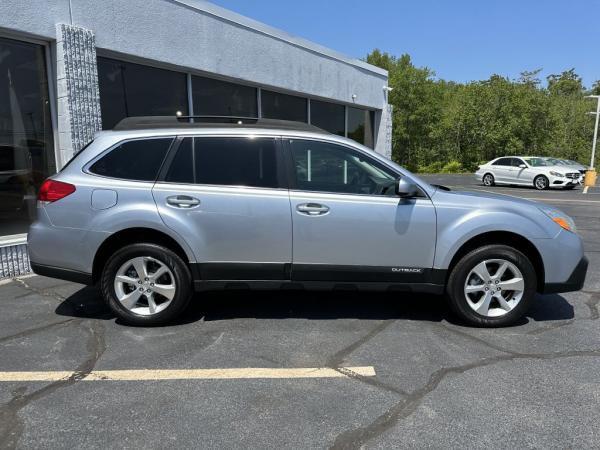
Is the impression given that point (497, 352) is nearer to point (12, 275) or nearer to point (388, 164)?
point (388, 164)

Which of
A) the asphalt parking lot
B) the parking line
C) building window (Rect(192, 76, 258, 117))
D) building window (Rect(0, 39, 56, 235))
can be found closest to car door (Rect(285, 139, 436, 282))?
the asphalt parking lot

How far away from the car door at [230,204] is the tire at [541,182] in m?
19.6

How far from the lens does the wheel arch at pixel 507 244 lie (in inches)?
158

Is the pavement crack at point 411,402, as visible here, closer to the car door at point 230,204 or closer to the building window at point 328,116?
the car door at point 230,204

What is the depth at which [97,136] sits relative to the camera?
13.8 ft

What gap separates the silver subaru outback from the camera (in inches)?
155

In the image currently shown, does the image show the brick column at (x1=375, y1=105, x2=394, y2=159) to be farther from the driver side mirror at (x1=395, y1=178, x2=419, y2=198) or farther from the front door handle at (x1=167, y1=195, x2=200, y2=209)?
the front door handle at (x1=167, y1=195, x2=200, y2=209)

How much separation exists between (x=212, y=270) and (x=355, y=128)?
10108mm

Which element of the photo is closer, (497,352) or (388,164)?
(497,352)

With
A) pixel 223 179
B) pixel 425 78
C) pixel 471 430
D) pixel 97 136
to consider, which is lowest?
pixel 471 430

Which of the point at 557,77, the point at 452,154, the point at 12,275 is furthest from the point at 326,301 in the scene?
the point at 557,77

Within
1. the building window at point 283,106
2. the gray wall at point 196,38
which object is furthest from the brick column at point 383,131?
the building window at point 283,106

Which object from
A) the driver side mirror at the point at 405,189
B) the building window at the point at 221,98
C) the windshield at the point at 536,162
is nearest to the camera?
the driver side mirror at the point at 405,189

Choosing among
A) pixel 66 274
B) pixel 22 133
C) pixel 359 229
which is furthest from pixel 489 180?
pixel 66 274
